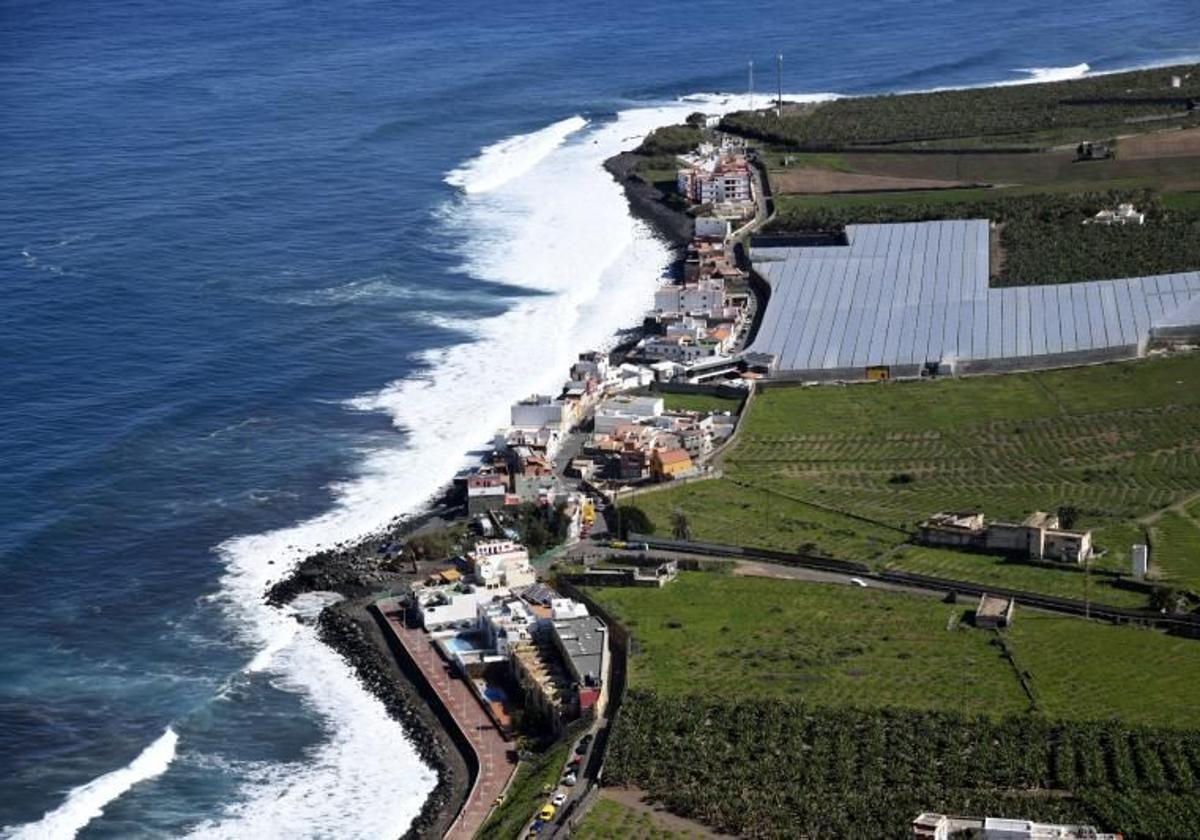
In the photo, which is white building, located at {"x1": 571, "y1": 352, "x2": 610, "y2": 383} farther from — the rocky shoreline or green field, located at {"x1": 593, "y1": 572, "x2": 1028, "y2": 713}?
green field, located at {"x1": 593, "y1": 572, "x2": 1028, "y2": 713}

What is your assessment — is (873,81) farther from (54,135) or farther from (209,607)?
(209,607)

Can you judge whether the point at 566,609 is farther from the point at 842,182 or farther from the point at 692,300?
the point at 842,182

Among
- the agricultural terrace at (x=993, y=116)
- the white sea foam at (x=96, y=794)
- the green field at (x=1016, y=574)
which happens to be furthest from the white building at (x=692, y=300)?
the white sea foam at (x=96, y=794)

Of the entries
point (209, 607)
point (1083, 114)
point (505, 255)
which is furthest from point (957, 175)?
point (209, 607)

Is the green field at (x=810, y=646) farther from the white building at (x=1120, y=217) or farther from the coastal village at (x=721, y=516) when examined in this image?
the white building at (x=1120, y=217)

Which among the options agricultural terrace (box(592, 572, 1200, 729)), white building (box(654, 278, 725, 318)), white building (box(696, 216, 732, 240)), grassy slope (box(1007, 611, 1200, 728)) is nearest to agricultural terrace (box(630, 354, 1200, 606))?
grassy slope (box(1007, 611, 1200, 728))
